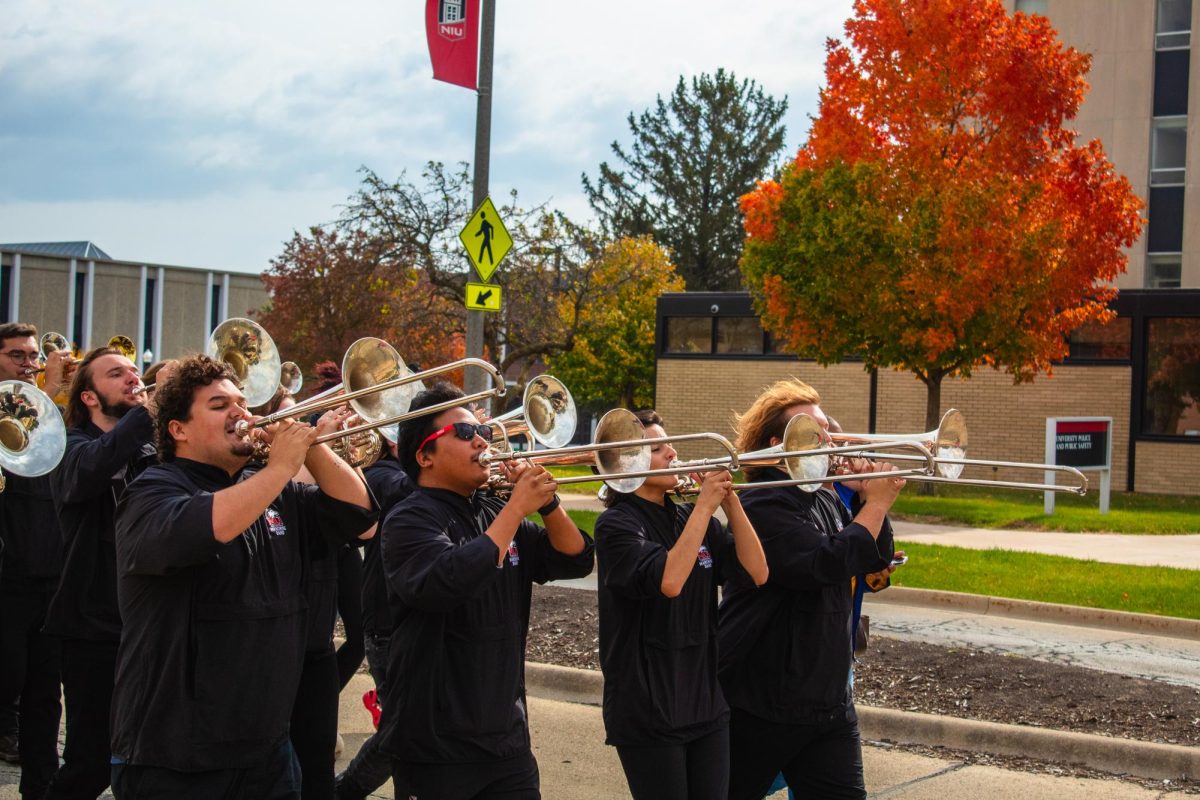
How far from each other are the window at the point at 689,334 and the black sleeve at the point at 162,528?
26.4 m

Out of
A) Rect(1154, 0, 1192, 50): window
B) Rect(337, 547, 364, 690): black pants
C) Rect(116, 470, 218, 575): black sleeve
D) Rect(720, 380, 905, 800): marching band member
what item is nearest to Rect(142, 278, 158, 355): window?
Rect(1154, 0, 1192, 50): window

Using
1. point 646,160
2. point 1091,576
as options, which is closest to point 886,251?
point 1091,576

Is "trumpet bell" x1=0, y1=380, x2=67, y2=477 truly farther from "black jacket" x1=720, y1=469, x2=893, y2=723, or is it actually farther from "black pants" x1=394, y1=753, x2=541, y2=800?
"black jacket" x1=720, y1=469, x2=893, y2=723

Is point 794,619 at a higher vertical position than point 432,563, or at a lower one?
lower

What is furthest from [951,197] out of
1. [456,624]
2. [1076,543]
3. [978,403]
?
[456,624]

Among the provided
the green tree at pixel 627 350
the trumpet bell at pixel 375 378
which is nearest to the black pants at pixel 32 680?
the trumpet bell at pixel 375 378

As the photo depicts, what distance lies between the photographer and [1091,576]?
11750 mm

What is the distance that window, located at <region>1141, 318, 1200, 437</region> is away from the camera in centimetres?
2450

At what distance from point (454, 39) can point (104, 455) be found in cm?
913

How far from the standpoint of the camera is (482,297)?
1245 cm

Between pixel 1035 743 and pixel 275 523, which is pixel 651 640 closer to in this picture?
pixel 275 523

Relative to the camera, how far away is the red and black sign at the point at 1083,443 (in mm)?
18328

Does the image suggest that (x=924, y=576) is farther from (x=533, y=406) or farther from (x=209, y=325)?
(x=209, y=325)

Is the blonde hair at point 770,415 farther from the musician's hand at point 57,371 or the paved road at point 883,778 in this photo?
the musician's hand at point 57,371
